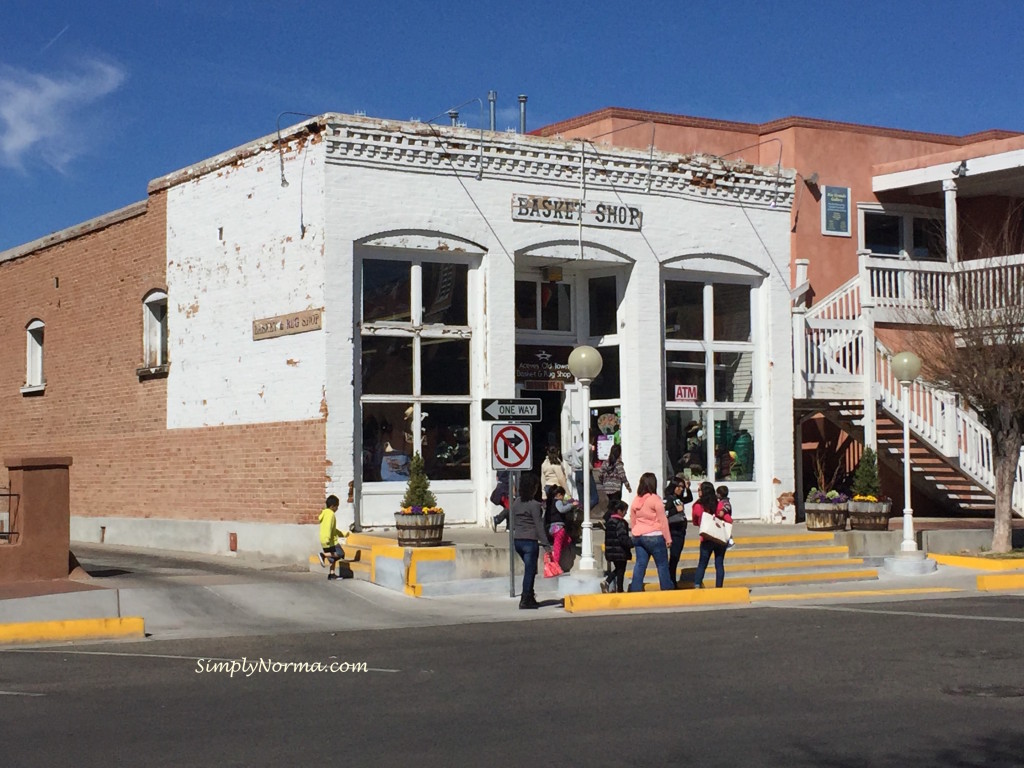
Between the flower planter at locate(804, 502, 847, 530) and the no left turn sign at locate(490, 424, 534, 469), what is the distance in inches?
269

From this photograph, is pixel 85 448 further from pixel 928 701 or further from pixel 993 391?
pixel 928 701

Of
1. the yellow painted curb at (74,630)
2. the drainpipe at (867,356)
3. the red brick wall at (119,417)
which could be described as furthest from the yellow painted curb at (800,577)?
the yellow painted curb at (74,630)

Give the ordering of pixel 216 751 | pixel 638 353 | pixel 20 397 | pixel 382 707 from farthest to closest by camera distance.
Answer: pixel 20 397 < pixel 638 353 < pixel 382 707 < pixel 216 751

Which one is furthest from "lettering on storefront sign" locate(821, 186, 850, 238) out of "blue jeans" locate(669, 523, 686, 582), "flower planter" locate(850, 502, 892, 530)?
"blue jeans" locate(669, 523, 686, 582)

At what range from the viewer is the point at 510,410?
17.4 m

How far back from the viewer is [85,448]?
27.0m

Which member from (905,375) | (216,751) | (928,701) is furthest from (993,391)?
(216,751)

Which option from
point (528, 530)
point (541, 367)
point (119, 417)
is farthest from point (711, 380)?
point (119, 417)

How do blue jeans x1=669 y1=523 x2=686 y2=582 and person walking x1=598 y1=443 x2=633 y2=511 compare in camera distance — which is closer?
blue jeans x1=669 y1=523 x2=686 y2=582

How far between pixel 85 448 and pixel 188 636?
43.7 ft

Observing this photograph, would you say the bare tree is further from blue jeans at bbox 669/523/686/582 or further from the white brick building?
blue jeans at bbox 669/523/686/582
